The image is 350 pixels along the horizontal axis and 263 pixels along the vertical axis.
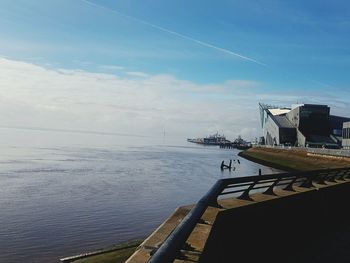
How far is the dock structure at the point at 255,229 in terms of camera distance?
6202 millimetres

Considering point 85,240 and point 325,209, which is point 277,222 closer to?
point 325,209

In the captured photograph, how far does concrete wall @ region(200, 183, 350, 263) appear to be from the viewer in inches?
348

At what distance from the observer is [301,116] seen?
142 meters

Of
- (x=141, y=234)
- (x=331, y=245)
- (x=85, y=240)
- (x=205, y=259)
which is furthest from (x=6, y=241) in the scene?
(x=205, y=259)

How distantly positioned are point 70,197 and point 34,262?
19.1 meters

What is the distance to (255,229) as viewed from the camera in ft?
34.0

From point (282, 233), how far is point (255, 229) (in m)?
1.60

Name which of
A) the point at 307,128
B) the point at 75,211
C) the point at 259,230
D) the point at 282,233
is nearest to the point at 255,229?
the point at 259,230

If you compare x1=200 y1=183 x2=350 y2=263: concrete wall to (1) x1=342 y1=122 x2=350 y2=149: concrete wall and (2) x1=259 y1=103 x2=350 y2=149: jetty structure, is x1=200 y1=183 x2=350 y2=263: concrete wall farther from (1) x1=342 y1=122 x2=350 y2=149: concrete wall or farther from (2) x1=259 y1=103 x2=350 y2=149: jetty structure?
(2) x1=259 y1=103 x2=350 y2=149: jetty structure

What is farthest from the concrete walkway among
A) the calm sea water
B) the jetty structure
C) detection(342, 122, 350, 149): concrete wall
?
the jetty structure

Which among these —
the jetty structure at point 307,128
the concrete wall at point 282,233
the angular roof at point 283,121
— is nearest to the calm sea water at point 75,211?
the concrete wall at point 282,233

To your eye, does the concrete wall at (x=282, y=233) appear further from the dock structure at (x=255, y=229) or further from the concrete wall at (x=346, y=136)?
the concrete wall at (x=346, y=136)

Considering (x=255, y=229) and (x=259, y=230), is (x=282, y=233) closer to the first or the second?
(x=259, y=230)

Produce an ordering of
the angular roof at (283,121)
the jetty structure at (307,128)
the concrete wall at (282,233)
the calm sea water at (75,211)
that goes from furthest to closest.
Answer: the angular roof at (283,121) → the jetty structure at (307,128) → the calm sea water at (75,211) → the concrete wall at (282,233)
